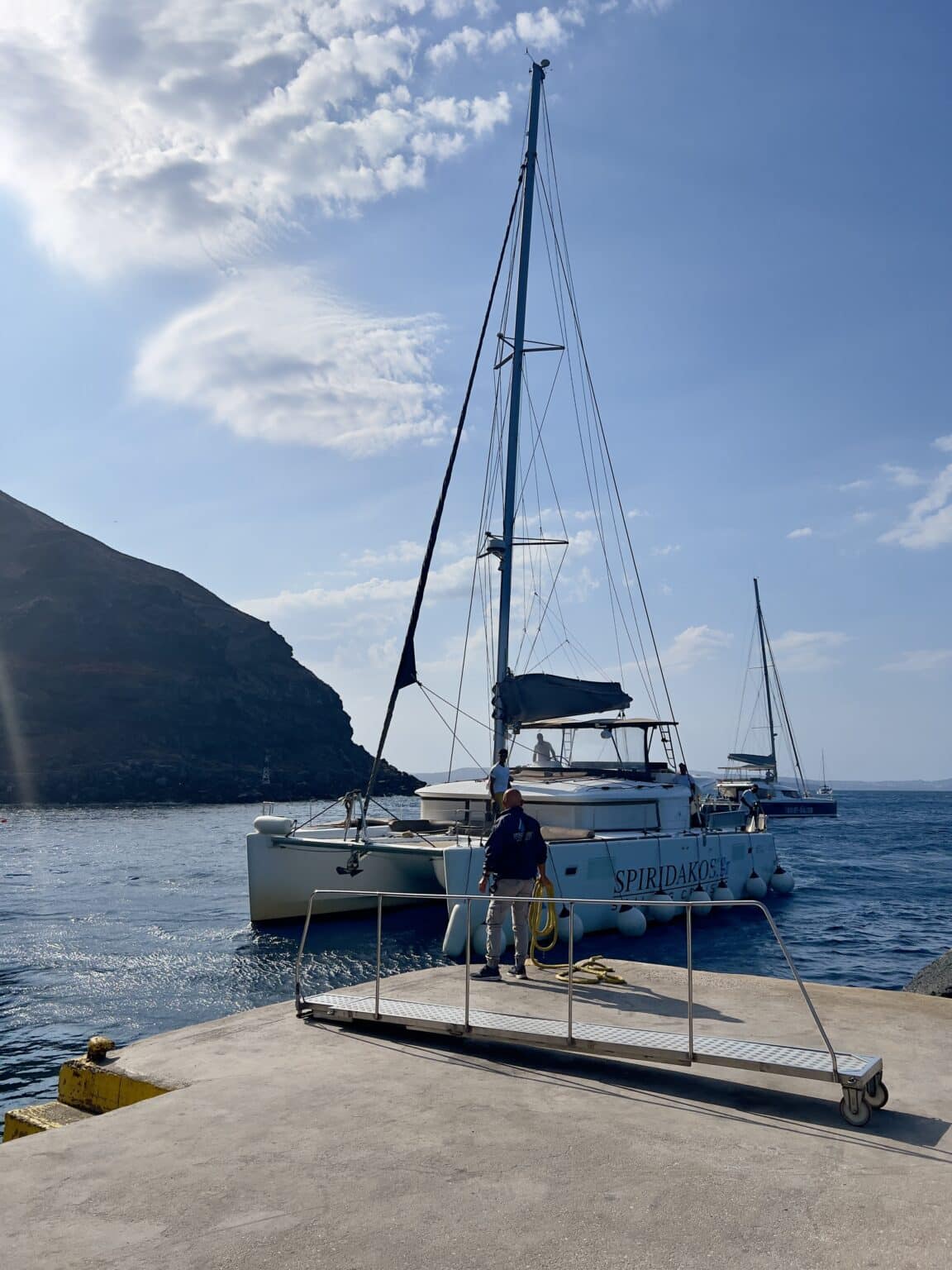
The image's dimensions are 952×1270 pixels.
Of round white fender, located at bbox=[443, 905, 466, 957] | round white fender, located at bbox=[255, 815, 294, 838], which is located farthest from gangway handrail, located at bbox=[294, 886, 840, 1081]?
round white fender, located at bbox=[255, 815, 294, 838]

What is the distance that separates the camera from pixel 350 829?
742 inches

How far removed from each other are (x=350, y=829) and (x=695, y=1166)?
48.3ft

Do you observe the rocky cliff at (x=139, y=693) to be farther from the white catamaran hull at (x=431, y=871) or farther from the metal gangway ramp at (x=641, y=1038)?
the metal gangway ramp at (x=641, y=1038)

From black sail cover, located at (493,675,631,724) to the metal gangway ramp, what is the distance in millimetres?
11441

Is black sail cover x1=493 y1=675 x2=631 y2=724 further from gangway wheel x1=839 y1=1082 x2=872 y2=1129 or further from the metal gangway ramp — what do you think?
gangway wheel x1=839 y1=1082 x2=872 y2=1129

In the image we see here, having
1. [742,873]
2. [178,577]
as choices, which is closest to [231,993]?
[742,873]

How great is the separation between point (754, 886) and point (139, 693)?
292 ft

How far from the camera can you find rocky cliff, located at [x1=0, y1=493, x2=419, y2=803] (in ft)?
289

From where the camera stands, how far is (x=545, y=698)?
19.6 meters

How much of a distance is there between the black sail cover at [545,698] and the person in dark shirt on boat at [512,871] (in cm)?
1001

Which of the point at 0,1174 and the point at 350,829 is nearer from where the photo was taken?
the point at 0,1174

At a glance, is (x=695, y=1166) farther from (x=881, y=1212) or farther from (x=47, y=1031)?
(x=47, y=1031)

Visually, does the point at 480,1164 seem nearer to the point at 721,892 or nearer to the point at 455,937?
the point at 455,937

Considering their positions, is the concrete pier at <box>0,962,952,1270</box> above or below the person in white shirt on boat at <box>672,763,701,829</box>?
below
